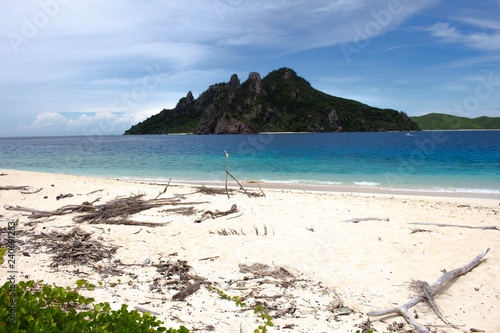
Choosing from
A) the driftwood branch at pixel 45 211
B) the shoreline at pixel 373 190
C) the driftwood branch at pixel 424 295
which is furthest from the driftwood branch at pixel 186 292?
the shoreline at pixel 373 190

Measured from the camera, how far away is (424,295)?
447cm

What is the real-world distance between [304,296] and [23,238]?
7170 millimetres

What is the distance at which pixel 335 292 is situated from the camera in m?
4.81

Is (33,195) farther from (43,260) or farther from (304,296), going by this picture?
(304,296)

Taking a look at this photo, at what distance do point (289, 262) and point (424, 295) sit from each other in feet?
8.39

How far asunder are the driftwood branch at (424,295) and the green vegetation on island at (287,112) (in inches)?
4578

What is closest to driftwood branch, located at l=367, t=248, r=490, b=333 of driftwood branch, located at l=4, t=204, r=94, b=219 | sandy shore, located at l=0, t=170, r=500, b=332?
sandy shore, located at l=0, t=170, r=500, b=332

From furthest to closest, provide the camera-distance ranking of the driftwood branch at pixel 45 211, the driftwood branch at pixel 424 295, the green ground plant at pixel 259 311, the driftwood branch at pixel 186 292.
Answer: the driftwood branch at pixel 45 211 < the driftwood branch at pixel 186 292 < the driftwood branch at pixel 424 295 < the green ground plant at pixel 259 311

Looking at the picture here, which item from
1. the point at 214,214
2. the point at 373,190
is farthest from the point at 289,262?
the point at 373,190

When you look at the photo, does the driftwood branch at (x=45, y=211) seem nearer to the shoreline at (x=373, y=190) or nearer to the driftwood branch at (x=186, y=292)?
the driftwood branch at (x=186, y=292)

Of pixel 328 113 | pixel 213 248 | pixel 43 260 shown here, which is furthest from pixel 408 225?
pixel 328 113

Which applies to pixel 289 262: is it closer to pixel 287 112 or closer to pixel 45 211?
pixel 45 211

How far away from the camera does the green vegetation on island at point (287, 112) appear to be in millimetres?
126438

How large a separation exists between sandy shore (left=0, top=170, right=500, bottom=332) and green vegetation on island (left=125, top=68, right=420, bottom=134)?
112 metres
